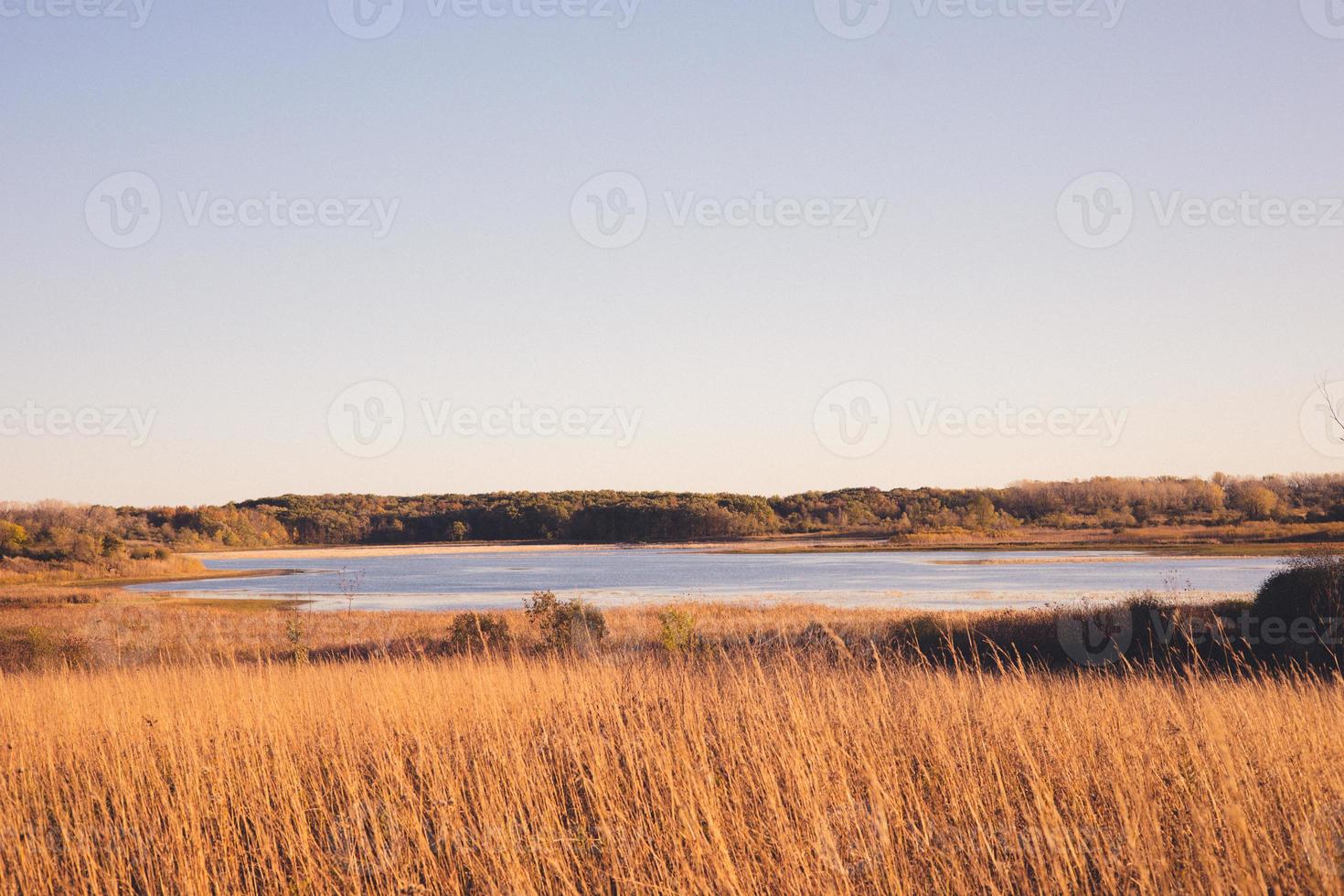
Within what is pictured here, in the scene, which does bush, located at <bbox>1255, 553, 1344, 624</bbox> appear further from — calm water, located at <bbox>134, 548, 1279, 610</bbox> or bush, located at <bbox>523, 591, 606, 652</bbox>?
bush, located at <bbox>523, 591, 606, 652</bbox>

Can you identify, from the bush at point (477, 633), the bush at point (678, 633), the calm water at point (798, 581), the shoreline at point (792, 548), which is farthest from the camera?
the shoreline at point (792, 548)

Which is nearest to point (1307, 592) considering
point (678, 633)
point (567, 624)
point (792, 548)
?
point (678, 633)

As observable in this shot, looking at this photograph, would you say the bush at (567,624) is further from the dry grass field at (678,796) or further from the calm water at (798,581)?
the dry grass field at (678,796)

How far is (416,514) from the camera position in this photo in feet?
639

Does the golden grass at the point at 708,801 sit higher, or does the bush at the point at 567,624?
the golden grass at the point at 708,801

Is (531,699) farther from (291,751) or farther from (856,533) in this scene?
(856,533)

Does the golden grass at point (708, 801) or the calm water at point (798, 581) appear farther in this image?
the calm water at point (798, 581)

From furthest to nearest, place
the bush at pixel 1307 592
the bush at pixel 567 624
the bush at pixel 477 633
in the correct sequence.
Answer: the bush at pixel 477 633, the bush at pixel 567 624, the bush at pixel 1307 592

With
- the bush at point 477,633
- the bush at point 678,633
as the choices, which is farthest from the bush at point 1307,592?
the bush at point 477,633

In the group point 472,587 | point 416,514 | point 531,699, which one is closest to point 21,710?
point 531,699

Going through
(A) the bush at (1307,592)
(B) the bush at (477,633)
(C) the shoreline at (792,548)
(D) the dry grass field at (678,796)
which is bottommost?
(C) the shoreline at (792,548)

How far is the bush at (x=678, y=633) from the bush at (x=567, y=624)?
2038 millimetres

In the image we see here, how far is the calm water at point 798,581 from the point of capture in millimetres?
54625

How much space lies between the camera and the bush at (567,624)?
28.6 meters
